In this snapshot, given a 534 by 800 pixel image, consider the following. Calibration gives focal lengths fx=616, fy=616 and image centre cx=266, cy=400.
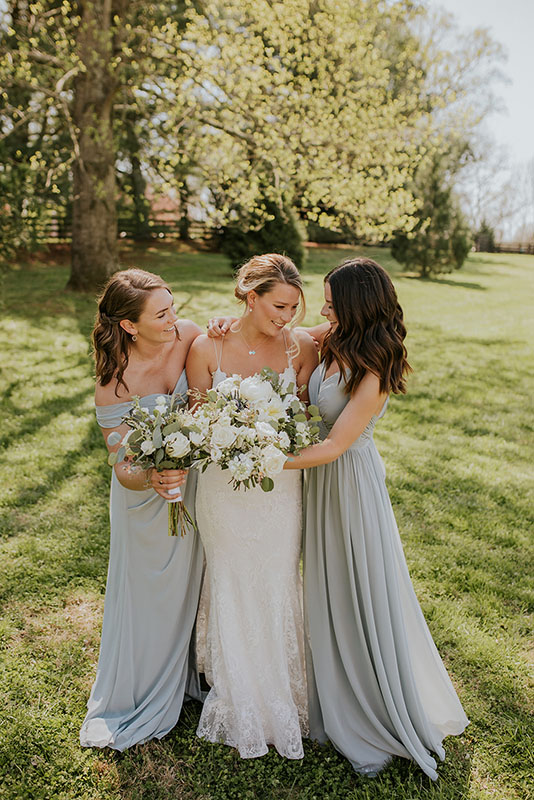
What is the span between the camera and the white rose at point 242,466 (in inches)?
103

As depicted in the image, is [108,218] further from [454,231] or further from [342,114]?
[454,231]

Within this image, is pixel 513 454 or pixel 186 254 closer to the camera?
pixel 513 454

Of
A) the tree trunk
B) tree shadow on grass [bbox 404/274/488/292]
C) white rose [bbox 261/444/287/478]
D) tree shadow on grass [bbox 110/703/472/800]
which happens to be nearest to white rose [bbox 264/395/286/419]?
white rose [bbox 261/444/287/478]

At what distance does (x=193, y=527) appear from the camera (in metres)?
3.44

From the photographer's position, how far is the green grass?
10.2 ft

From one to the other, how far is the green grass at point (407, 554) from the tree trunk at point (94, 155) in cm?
251

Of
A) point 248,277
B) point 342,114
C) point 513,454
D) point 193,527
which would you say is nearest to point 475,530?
point 513,454

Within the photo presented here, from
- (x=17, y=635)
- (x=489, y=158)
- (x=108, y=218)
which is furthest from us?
(x=489, y=158)

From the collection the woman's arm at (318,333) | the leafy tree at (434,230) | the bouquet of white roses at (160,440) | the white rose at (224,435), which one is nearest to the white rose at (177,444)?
the bouquet of white roses at (160,440)

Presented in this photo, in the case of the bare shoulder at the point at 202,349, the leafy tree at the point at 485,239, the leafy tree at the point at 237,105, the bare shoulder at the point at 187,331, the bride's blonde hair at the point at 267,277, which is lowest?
the bare shoulder at the point at 202,349

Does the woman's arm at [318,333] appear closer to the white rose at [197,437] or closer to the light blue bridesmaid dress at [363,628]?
the light blue bridesmaid dress at [363,628]

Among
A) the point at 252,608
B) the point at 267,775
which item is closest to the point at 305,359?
the point at 252,608

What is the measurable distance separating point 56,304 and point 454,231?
49.8 feet

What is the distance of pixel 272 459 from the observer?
2635mm
